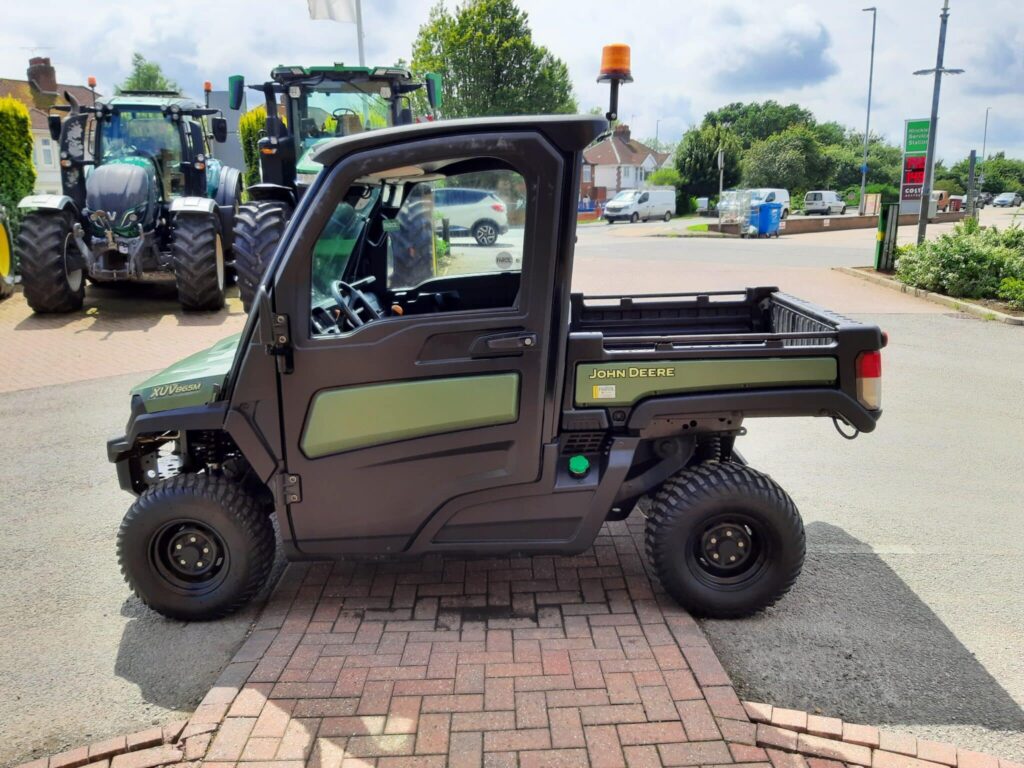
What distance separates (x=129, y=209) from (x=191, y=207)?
928 mm

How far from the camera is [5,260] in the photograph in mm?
12703

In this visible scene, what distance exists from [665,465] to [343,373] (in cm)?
153

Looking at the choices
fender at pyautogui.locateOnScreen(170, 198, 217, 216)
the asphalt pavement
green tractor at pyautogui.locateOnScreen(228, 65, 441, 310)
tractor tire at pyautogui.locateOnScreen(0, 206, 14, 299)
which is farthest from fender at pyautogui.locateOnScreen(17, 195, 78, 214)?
the asphalt pavement

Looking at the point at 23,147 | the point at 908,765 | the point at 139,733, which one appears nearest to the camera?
the point at 908,765

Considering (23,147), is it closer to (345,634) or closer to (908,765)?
(345,634)

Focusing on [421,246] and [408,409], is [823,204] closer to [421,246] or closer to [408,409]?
[421,246]

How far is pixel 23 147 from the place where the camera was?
14.1 m

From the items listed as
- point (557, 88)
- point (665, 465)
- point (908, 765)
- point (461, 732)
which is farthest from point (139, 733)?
point (557, 88)

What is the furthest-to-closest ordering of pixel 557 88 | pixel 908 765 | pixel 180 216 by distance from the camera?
pixel 557 88, pixel 180 216, pixel 908 765

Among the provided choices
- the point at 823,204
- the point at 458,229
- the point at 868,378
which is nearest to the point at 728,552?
the point at 868,378

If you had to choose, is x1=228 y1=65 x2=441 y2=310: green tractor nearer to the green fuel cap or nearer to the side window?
the side window

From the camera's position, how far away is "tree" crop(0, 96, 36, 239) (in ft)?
45.1

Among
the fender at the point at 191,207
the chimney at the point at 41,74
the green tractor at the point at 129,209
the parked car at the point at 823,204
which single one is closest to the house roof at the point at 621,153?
the parked car at the point at 823,204

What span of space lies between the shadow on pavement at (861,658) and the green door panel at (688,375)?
Result: 1.10 m
